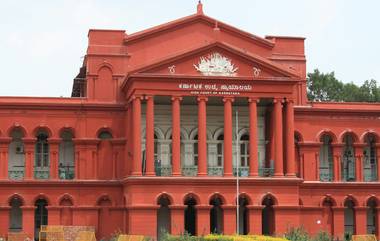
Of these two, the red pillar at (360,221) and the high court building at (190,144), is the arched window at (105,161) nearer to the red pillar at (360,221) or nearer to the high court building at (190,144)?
the high court building at (190,144)

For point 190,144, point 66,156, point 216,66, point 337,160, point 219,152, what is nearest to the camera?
point 216,66

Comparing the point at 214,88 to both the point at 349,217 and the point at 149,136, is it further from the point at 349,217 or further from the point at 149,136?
the point at 349,217

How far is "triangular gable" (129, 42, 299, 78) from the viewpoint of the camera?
165 feet

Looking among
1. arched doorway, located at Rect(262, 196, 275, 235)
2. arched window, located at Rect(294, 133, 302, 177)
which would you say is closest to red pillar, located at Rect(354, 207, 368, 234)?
arched window, located at Rect(294, 133, 302, 177)

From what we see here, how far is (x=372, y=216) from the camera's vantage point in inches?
2254

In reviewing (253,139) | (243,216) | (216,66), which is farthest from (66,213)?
(216,66)

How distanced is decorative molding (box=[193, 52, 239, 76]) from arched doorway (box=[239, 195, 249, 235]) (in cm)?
836

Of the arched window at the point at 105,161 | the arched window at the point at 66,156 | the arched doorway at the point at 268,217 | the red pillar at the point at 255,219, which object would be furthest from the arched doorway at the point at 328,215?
the arched window at the point at 66,156

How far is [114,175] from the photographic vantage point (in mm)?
53469

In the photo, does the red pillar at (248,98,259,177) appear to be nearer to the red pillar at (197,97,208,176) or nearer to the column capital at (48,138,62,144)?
the red pillar at (197,97,208,176)

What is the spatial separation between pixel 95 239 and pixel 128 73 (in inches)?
429

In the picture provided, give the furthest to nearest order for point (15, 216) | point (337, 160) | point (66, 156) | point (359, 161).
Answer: point (359, 161) → point (337, 160) → point (66, 156) → point (15, 216)

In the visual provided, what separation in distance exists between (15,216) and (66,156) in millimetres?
5374

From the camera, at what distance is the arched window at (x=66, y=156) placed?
53.8 m
